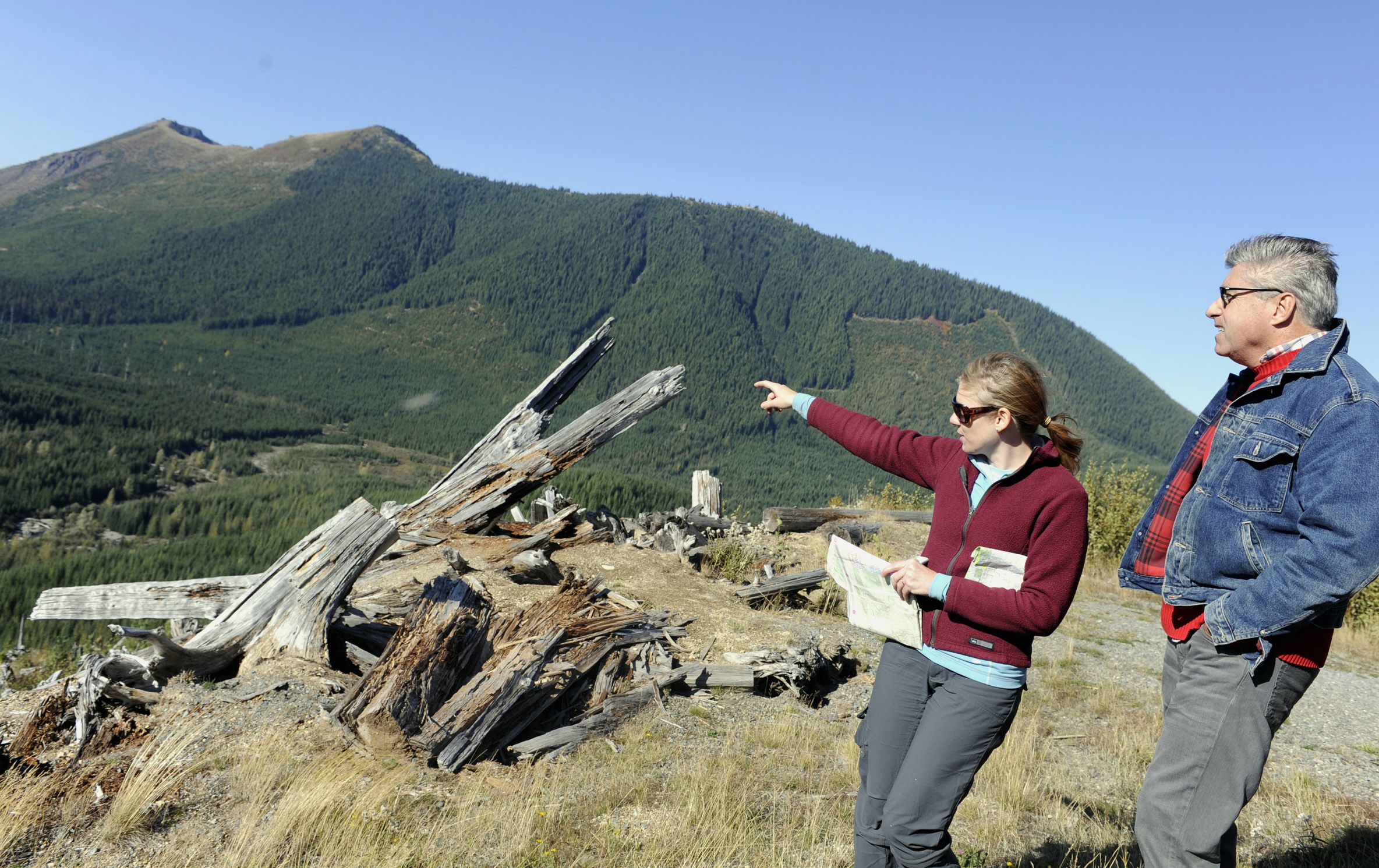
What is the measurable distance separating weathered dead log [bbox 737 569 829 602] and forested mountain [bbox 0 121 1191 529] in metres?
67.8

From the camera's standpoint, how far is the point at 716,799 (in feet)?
13.6

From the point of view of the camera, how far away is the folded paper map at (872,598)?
260 cm

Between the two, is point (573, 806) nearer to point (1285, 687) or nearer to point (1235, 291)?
point (1285, 687)

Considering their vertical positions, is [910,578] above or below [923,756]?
above

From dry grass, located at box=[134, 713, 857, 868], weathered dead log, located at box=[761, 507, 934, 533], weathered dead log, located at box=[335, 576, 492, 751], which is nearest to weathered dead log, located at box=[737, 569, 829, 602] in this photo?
weathered dead log, located at box=[761, 507, 934, 533]

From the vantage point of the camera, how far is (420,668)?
4945 mm

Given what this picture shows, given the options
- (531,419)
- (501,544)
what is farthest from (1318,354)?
(501,544)

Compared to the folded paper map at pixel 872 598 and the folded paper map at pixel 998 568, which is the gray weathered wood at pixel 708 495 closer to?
the folded paper map at pixel 872 598

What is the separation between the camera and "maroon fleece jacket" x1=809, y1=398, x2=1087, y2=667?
238 cm

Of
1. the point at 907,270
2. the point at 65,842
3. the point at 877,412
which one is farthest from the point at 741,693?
A: the point at 907,270

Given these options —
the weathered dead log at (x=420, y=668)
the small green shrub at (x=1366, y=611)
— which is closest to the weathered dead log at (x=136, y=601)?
the weathered dead log at (x=420, y=668)

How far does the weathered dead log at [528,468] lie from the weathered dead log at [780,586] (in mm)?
2486

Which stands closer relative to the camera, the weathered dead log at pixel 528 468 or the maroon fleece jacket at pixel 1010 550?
the maroon fleece jacket at pixel 1010 550

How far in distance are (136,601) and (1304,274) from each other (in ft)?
27.2
